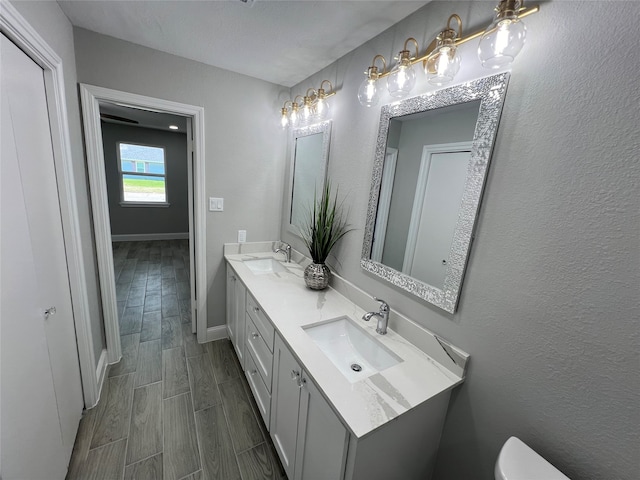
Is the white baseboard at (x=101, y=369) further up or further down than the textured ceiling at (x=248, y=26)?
further down

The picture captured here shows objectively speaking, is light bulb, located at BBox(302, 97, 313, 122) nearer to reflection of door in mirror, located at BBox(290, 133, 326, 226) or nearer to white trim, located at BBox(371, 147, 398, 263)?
reflection of door in mirror, located at BBox(290, 133, 326, 226)

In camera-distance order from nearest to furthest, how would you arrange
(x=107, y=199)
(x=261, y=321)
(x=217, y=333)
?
(x=261, y=321)
(x=107, y=199)
(x=217, y=333)

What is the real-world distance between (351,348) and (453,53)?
4.54 ft

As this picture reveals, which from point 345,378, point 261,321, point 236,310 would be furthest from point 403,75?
point 236,310

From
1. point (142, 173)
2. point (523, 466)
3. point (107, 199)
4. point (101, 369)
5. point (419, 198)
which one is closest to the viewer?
point (523, 466)

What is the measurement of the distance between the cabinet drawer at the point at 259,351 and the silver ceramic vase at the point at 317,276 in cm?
44

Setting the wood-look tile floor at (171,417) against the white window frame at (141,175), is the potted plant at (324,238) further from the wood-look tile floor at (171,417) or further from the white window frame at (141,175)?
the white window frame at (141,175)

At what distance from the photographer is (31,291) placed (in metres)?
1.04

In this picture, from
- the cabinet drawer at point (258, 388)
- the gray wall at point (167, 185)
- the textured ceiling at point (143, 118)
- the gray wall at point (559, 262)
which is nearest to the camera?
the gray wall at point (559, 262)

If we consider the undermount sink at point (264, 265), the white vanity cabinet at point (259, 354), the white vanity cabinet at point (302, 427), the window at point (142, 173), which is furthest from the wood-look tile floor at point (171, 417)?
the window at point (142, 173)

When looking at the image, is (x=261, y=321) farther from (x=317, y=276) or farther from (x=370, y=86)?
(x=370, y=86)

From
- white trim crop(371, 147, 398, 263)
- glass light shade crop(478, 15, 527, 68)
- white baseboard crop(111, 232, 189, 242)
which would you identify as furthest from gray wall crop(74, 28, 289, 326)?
white baseboard crop(111, 232, 189, 242)

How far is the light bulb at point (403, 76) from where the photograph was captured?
3.66 feet

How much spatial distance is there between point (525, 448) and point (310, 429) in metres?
0.73
